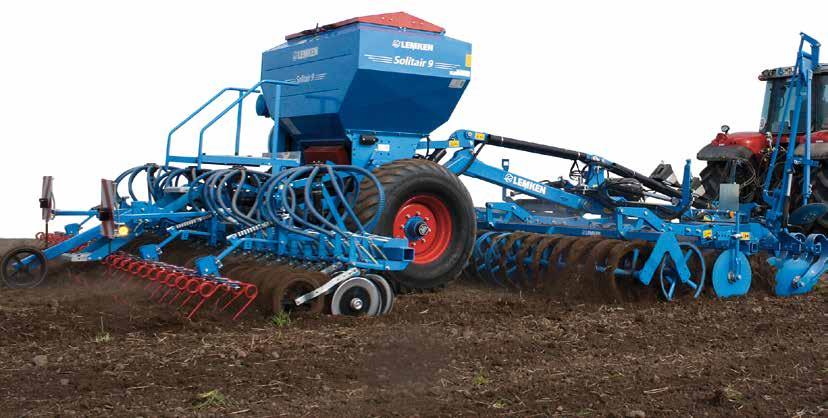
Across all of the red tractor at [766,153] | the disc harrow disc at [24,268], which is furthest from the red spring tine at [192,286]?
the red tractor at [766,153]

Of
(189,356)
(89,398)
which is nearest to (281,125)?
(189,356)

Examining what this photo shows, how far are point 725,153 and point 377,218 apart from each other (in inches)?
201

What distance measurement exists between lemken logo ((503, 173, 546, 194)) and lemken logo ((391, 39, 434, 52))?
168 cm

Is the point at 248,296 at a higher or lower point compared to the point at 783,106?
lower

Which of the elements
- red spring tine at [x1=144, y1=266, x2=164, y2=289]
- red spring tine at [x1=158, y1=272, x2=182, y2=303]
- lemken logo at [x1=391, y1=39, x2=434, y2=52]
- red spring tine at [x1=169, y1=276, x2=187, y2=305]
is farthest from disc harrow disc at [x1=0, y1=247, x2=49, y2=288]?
lemken logo at [x1=391, y1=39, x2=434, y2=52]

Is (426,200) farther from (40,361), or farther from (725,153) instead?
(725,153)

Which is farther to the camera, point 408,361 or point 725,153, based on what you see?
point 725,153

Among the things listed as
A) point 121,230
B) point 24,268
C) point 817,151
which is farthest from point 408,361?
point 817,151

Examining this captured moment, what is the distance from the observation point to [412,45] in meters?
8.25

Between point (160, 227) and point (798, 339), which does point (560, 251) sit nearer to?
point (798, 339)

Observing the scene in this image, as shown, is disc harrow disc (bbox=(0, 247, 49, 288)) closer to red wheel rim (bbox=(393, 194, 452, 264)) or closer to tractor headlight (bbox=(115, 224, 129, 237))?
tractor headlight (bbox=(115, 224, 129, 237))

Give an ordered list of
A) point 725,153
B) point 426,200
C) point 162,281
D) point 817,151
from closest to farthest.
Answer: point 162,281 < point 426,200 < point 817,151 < point 725,153

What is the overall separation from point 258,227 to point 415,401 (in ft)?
10.2

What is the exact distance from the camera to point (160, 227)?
27.7 ft
